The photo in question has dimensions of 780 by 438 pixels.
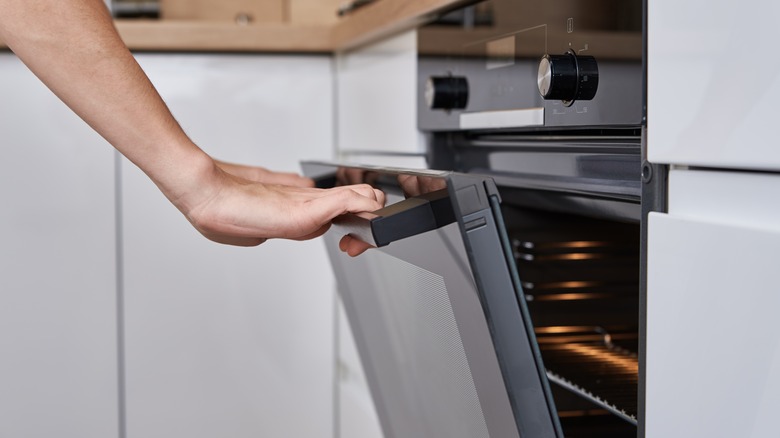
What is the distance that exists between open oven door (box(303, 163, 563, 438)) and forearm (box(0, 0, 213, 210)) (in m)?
0.14

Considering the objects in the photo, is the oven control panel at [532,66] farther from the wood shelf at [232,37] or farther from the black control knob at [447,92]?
the wood shelf at [232,37]

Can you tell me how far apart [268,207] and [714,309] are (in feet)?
1.06

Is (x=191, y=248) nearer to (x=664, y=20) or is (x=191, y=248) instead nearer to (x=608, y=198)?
(x=608, y=198)

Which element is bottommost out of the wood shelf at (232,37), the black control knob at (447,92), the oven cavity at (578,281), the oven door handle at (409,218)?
the oven cavity at (578,281)

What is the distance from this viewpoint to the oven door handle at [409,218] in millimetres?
621

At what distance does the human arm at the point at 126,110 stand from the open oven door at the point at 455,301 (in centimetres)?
7

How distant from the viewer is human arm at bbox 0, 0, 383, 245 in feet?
2.32

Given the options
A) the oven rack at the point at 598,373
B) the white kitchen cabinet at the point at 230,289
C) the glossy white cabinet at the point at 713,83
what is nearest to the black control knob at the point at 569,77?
the glossy white cabinet at the point at 713,83

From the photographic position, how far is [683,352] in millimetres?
580

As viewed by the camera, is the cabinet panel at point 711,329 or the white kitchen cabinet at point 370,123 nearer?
the cabinet panel at point 711,329

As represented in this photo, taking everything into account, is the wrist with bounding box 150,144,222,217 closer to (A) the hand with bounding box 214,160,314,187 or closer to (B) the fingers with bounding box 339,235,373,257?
(B) the fingers with bounding box 339,235,373,257

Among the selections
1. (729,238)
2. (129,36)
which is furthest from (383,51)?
(729,238)

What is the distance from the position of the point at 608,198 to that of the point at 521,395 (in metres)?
0.19

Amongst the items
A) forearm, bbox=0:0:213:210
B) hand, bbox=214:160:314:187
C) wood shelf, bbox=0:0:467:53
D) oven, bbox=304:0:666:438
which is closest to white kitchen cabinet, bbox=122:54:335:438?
wood shelf, bbox=0:0:467:53
